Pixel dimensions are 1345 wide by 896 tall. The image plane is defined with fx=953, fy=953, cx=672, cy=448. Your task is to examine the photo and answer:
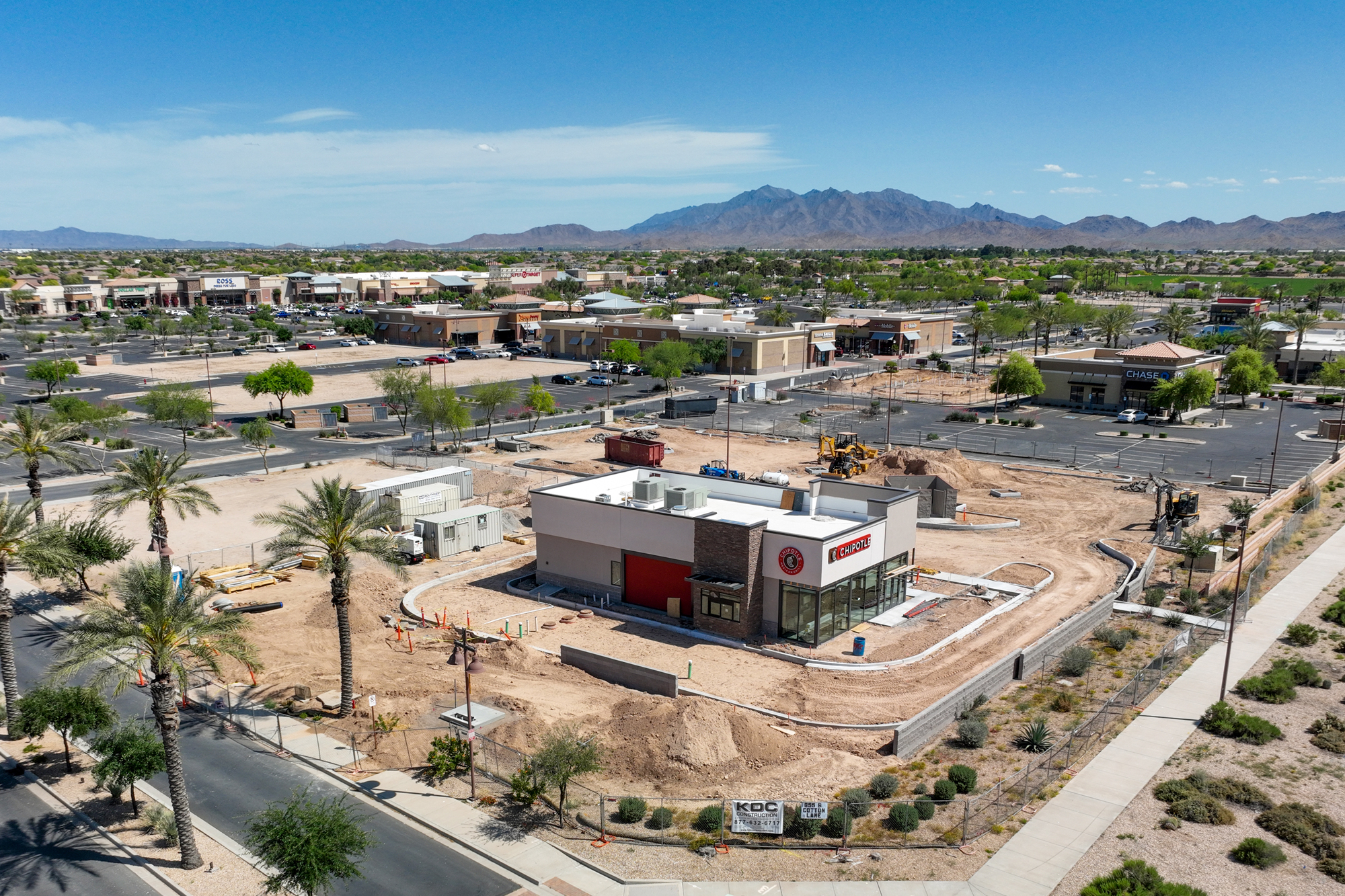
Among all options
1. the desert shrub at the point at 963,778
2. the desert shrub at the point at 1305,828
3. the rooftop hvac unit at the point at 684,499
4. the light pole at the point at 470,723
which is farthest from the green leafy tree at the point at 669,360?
the desert shrub at the point at 1305,828

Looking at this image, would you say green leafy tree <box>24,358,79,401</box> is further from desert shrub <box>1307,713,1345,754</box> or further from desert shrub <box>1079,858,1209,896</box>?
desert shrub <box>1307,713,1345,754</box>

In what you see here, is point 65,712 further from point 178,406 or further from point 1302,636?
point 178,406

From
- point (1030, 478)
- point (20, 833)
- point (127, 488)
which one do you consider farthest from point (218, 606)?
point (1030, 478)

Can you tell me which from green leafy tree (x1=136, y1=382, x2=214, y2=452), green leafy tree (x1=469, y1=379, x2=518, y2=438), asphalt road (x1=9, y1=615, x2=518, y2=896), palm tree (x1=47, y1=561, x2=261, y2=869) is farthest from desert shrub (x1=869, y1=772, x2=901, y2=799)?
green leafy tree (x1=136, y1=382, x2=214, y2=452)

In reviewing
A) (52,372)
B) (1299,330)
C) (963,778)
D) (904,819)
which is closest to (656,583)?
(963,778)

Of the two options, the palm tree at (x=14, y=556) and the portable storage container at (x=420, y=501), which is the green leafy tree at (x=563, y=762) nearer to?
the palm tree at (x=14, y=556)
